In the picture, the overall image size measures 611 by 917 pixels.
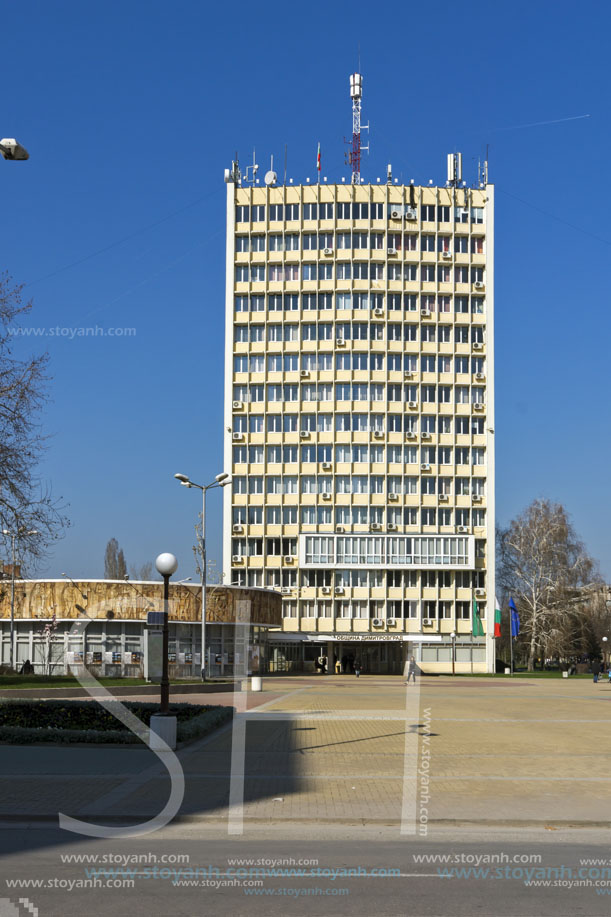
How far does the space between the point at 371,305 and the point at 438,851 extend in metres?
76.6

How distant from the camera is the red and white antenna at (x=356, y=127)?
88.7 m

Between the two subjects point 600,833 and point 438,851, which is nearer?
point 438,851

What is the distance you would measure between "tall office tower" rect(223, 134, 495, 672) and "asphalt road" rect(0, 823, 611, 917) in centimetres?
7082

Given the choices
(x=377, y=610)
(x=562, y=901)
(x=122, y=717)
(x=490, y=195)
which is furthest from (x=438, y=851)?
(x=490, y=195)

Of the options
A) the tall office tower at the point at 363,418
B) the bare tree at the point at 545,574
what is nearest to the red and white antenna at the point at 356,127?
the tall office tower at the point at 363,418

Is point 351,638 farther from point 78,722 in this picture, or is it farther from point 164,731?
point 164,731

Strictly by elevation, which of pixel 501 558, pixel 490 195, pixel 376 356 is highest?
pixel 490 195

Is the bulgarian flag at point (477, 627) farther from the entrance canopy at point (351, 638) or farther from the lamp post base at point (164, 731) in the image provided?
the lamp post base at point (164, 731)

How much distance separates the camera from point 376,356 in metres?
84.6

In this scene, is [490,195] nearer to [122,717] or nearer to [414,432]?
[414,432]

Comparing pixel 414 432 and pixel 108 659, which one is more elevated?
pixel 414 432

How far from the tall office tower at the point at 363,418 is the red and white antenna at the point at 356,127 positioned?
4.05 metres

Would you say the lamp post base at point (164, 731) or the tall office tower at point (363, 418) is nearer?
the lamp post base at point (164, 731)

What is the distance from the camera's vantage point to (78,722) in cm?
2042
